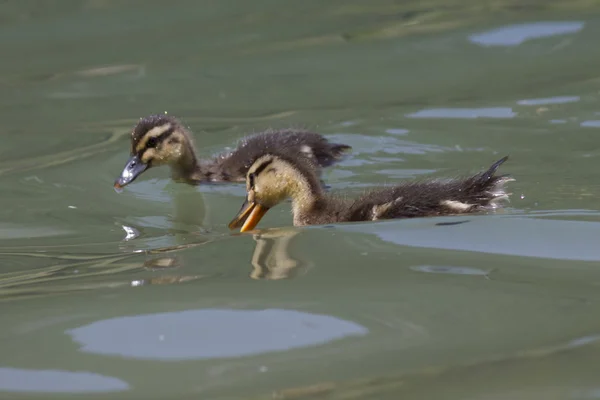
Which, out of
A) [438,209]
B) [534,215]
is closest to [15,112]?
[438,209]

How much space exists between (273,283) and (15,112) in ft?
14.4

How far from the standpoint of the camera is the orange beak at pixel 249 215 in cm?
494

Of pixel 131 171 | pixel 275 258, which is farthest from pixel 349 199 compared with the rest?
pixel 131 171

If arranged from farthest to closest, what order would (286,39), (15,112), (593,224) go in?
(286,39), (15,112), (593,224)

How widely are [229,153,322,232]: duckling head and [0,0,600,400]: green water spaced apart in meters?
0.10

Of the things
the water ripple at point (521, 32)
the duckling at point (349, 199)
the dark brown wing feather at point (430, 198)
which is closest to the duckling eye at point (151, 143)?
the duckling at point (349, 199)

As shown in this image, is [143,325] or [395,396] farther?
[143,325]

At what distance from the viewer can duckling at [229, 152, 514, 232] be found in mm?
4426

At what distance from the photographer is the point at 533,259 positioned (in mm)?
3301

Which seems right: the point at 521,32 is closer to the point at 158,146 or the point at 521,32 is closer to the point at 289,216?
the point at 158,146

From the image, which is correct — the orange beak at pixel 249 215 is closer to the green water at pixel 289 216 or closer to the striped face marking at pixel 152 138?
the green water at pixel 289 216

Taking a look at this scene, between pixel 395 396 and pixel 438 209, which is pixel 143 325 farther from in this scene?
pixel 438 209

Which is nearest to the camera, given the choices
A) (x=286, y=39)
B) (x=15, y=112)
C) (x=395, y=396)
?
(x=395, y=396)

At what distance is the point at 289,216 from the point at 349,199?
505 mm
